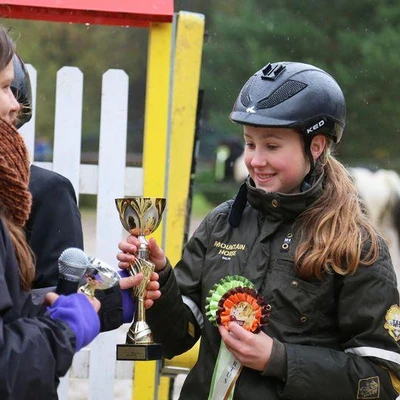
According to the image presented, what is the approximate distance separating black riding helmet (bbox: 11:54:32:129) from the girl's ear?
122 centimetres

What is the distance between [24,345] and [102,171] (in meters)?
2.46

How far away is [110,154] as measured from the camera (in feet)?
16.9

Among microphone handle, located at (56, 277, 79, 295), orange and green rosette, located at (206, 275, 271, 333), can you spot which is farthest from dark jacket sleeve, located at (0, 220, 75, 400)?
orange and green rosette, located at (206, 275, 271, 333)

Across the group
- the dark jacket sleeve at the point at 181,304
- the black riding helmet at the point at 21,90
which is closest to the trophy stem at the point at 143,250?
the dark jacket sleeve at the point at 181,304

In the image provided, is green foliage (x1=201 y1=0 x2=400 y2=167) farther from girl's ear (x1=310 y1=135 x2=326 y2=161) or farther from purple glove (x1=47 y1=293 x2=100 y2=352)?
purple glove (x1=47 y1=293 x2=100 y2=352)

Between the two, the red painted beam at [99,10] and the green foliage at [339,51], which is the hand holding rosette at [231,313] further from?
the green foliage at [339,51]

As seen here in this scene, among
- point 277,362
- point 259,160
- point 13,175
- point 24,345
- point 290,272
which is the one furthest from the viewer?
point 259,160

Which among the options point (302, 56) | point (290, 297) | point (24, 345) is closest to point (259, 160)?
point (290, 297)

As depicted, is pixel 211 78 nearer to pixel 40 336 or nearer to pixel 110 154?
pixel 110 154

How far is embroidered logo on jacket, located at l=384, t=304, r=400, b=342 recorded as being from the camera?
359cm

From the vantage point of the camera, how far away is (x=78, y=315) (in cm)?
300

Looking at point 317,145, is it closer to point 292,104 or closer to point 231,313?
point 292,104

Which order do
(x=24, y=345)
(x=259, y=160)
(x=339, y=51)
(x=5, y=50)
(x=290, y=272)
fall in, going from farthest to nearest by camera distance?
(x=339, y=51) → (x=259, y=160) → (x=290, y=272) → (x=5, y=50) → (x=24, y=345)

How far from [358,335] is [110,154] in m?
2.01
